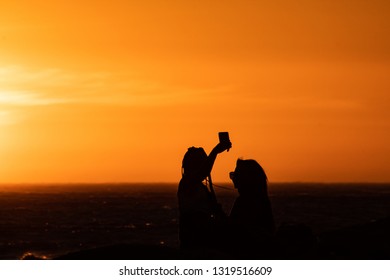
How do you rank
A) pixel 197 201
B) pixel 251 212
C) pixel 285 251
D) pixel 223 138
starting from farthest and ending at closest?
pixel 251 212 → pixel 285 251 → pixel 197 201 → pixel 223 138

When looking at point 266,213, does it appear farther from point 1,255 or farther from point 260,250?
point 1,255

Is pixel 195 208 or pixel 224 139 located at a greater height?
pixel 224 139

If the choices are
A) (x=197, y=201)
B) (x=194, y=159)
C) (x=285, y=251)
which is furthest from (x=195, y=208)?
(x=285, y=251)

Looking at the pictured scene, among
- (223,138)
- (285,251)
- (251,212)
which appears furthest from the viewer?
(251,212)

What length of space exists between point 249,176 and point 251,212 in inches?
17.3

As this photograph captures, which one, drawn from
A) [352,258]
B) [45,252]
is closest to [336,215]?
[45,252]

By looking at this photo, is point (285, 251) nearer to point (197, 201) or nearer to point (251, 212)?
point (251, 212)

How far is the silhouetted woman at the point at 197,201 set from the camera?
31.7 feet

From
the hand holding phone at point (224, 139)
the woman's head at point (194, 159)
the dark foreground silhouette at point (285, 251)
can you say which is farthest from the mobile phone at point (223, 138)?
the dark foreground silhouette at point (285, 251)

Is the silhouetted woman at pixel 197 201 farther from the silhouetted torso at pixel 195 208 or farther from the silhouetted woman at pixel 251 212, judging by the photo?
the silhouetted woman at pixel 251 212

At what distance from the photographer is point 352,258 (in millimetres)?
10820

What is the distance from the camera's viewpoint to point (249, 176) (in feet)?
33.7

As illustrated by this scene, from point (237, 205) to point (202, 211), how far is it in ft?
2.49

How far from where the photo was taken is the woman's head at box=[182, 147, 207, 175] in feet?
31.8
